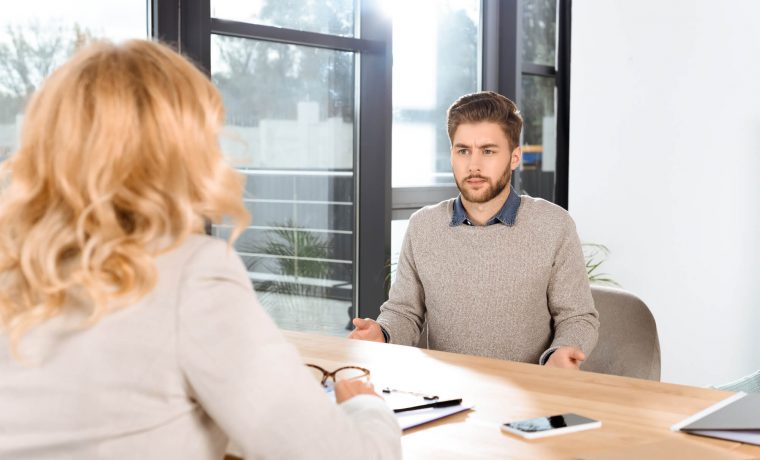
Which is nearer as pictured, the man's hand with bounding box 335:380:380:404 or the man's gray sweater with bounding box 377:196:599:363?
the man's hand with bounding box 335:380:380:404

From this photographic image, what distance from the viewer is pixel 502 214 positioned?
9.24 feet

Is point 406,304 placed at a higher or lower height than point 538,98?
lower

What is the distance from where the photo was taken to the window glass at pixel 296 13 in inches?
148

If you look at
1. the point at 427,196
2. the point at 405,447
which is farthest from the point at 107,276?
the point at 427,196

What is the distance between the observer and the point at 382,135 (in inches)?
171

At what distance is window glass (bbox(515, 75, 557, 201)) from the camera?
17.4 feet

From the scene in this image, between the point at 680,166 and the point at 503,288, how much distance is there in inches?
87.0

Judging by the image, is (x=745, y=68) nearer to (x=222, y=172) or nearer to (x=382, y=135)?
(x=382, y=135)

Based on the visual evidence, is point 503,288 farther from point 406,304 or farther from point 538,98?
point 538,98

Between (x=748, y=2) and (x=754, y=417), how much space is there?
3.32 m

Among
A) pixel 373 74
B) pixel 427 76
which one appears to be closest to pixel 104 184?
pixel 373 74

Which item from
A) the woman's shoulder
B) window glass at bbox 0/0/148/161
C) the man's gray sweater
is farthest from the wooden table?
window glass at bbox 0/0/148/161

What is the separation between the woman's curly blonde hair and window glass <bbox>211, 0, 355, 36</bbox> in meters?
2.68

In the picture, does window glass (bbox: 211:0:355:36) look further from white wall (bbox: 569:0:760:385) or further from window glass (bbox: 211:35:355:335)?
white wall (bbox: 569:0:760:385)
